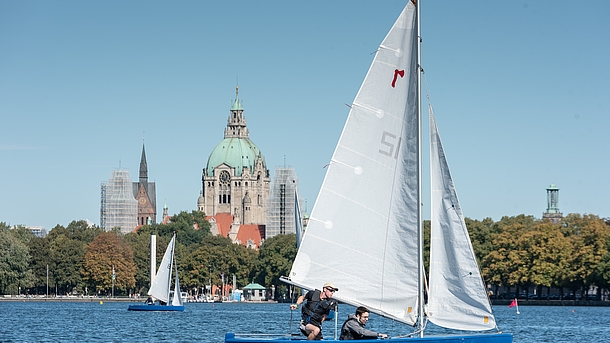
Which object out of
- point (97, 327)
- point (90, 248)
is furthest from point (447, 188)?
point (90, 248)

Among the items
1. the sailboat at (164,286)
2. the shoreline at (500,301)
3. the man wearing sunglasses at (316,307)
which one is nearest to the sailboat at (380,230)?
the man wearing sunglasses at (316,307)

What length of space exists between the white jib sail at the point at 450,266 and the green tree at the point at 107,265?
386 feet

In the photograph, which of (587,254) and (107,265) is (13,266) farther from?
(587,254)

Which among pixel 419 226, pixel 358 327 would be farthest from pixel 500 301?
pixel 358 327

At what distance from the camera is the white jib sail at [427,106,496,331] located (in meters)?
25.3

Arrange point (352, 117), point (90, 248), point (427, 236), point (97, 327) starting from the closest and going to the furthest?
point (352, 117)
point (97, 327)
point (427, 236)
point (90, 248)

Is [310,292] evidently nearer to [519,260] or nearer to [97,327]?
[97,327]

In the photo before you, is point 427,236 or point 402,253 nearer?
point 402,253

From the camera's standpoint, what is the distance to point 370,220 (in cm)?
2525

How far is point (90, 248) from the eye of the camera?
14375 centimetres

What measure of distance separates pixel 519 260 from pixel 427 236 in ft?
37.5

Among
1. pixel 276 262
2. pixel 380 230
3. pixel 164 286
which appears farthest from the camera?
pixel 276 262

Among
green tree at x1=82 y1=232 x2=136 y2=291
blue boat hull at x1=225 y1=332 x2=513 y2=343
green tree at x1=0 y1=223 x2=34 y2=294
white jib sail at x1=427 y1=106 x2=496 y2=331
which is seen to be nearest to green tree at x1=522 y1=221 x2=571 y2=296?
green tree at x1=82 y1=232 x2=136 y2=291

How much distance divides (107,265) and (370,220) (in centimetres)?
11902
